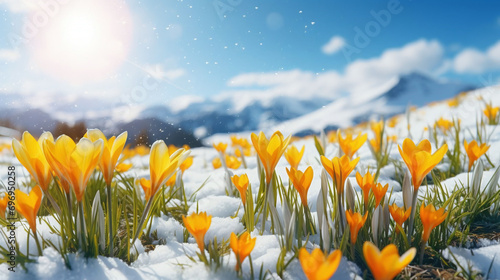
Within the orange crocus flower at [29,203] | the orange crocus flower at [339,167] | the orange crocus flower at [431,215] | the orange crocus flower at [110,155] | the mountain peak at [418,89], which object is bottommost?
the orange crocus flower at [431,215]

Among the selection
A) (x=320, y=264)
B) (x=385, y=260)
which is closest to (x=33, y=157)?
(x=320, y=264)

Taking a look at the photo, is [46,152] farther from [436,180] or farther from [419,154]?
[436,180]

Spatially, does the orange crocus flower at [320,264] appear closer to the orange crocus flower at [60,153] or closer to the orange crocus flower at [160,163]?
the orange crocus flower at [160,163]

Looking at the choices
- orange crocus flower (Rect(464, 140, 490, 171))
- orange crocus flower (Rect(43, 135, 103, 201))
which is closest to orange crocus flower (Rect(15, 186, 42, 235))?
orange crocus flower (Rect(43, 135, 103, 201))

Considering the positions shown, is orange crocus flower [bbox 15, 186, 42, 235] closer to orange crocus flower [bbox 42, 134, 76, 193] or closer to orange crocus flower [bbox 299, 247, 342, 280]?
orange crocus flower [bbox 42, 134, 76, 193]

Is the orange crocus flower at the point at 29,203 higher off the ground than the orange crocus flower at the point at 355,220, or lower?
higher

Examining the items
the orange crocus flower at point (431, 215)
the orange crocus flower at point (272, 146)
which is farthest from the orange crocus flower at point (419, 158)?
the orange crocus flower at point (272, 146)
